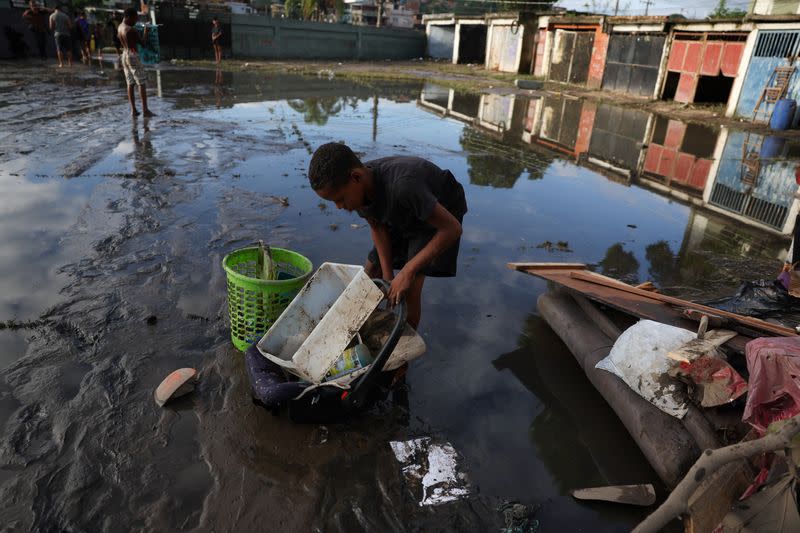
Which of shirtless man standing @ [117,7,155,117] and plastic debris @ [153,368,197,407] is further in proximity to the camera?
shirtless man standing @ [117,7,155,117]

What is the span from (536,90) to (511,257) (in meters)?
20.0

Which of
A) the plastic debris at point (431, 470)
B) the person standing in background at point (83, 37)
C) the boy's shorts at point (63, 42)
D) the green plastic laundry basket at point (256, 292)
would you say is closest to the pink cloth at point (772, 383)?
the plastic debris at point (431, 470)

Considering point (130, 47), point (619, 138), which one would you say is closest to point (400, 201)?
point (130, 47)

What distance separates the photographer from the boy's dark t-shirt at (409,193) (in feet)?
8.36

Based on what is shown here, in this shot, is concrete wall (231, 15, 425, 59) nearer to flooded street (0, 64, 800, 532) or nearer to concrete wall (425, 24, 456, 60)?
concrete wall (425, 24, 456, 60)

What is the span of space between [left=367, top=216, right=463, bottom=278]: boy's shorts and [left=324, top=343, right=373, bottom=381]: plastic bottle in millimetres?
598

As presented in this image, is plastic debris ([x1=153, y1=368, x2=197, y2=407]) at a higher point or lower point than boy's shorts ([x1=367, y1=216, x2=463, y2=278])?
lower

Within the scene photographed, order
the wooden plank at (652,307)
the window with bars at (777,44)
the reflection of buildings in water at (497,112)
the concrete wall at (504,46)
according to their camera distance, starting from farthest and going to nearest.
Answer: the concrete wall at (504,46) < the window with bars at (777,44) < the reflection of buildings in water at (497,112) < the wooden plank at (652,307)

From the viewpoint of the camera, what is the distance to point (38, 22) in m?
20.2

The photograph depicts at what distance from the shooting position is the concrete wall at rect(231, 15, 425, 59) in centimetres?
2878

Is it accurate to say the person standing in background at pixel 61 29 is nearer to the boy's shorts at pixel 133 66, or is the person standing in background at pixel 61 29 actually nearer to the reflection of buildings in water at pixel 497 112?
the boy's shorts at pixel 133 66

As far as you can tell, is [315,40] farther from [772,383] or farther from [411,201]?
[772,383]

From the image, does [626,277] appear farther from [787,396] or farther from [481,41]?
[481,41]

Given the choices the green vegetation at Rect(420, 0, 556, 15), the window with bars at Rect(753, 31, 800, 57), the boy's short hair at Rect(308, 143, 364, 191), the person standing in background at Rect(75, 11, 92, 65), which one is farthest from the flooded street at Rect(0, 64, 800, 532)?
the green vegetation at Rect(420, 0, 556, 15)
